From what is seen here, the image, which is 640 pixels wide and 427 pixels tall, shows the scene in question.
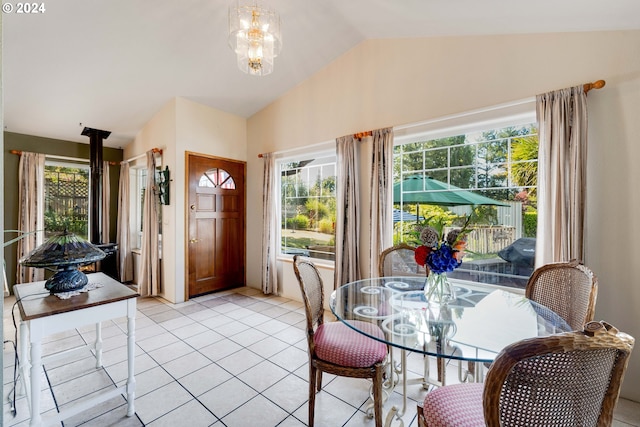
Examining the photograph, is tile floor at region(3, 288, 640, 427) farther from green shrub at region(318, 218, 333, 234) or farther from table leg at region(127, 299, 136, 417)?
green shrub at region(318, 218, 333, 234)

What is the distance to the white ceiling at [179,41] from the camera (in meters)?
2.28

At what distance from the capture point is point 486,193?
8.92ft

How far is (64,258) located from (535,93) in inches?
140

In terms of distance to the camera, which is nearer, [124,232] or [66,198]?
[66,198]

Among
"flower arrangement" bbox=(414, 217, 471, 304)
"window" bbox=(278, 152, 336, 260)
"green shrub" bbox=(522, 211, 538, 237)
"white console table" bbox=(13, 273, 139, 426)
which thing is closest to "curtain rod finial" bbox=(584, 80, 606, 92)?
"green shrub" bbox=(522, 211, 538, 237)

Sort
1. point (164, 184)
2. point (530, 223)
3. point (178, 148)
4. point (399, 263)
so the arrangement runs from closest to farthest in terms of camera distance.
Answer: point (530, 223) → point (399, 263) → point (178, 148) → point (164, 184)

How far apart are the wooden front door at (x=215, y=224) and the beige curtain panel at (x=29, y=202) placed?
2438mm

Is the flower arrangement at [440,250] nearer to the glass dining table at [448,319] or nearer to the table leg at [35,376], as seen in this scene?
the glass dining table at [448,319]

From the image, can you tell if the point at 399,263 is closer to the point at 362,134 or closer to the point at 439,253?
the point at 439,253

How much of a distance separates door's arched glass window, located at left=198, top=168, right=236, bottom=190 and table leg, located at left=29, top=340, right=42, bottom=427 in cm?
295

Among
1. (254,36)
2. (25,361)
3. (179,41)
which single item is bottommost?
(25,361)

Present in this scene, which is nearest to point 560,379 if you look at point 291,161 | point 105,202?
point 291,161

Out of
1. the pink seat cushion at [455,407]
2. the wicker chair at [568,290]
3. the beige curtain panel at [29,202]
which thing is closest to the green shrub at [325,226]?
the wicker chair at [568,290]

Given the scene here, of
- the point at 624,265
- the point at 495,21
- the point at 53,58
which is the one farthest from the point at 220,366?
the point at 495,21
